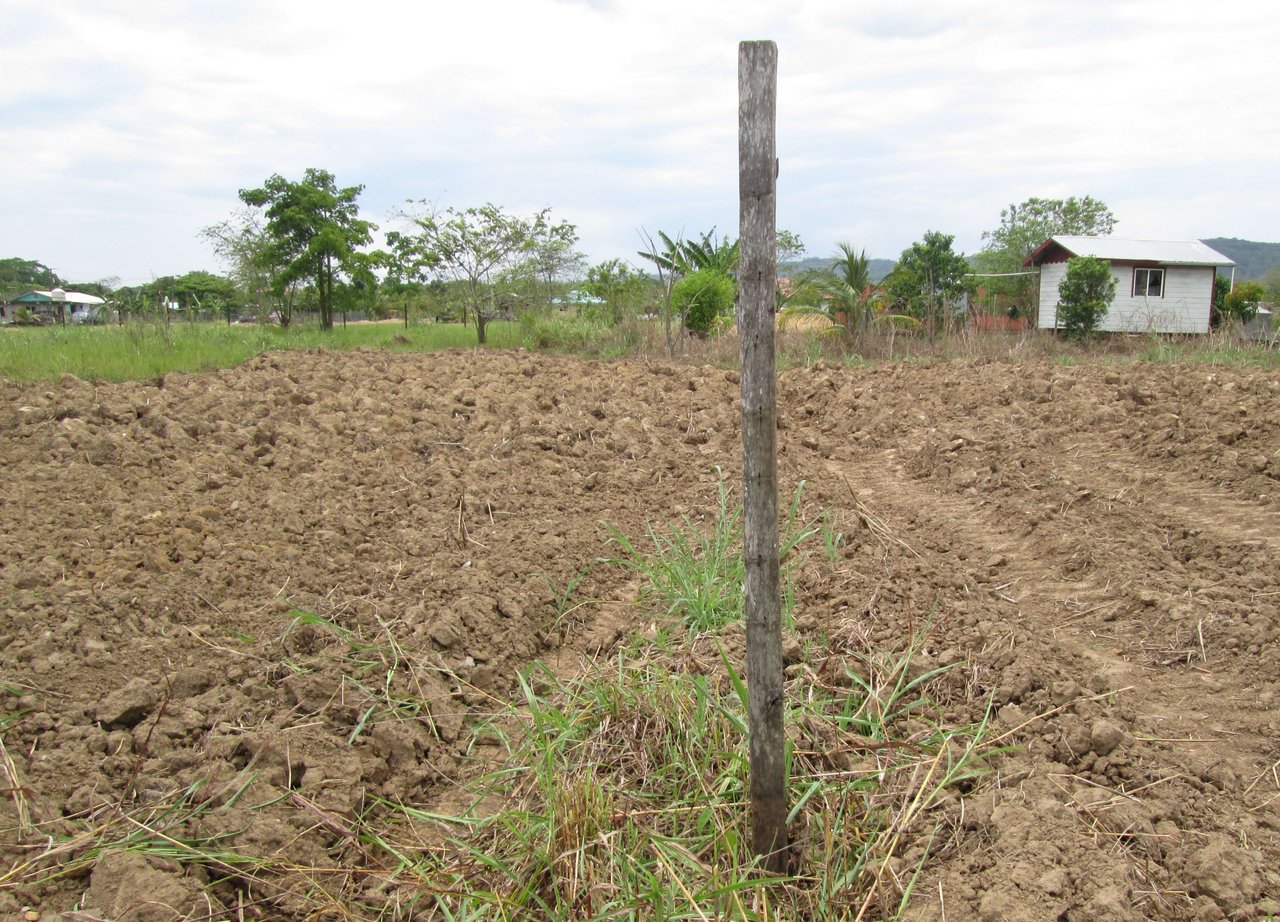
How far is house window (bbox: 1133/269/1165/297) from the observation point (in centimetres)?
2444

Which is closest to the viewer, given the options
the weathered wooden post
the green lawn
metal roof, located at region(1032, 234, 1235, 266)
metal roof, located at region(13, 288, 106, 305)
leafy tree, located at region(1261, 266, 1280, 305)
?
the weathered wooden post

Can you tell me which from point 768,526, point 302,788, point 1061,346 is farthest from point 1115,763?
point 1061,346

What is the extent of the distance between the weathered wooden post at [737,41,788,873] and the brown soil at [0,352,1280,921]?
44cm

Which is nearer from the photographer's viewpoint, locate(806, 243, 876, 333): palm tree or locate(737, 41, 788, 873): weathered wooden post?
locate(737, 41, 788, 873): weathered wooden post

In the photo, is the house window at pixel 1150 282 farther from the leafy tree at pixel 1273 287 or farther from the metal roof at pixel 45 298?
the metal roof at pixel 45 298

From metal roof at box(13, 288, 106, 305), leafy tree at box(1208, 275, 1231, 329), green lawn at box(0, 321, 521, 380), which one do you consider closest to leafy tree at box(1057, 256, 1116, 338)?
leafy tree at box(1208, 275, 1231, 329)

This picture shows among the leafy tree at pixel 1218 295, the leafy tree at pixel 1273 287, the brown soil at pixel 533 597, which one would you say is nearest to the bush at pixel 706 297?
the brown soil at pixel 533 597

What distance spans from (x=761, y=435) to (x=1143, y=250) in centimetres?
2754

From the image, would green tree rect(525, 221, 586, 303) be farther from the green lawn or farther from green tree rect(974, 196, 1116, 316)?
green tree rect(974, 196, 1116, 316)

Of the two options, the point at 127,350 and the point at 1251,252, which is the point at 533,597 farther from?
the point at 1251,252

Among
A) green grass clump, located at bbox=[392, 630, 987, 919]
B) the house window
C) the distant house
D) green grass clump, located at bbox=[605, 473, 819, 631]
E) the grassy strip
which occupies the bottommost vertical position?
green grass clump, located at bbox=[392, 630, 987, 919]

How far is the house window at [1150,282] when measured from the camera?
2444cm

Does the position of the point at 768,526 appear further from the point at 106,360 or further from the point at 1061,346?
the point at 1061,346

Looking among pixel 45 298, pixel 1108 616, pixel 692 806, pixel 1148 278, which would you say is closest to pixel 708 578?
pixel 692 806
